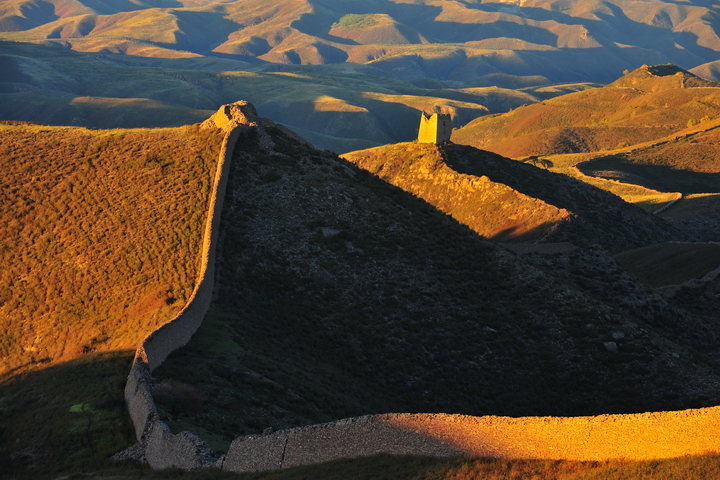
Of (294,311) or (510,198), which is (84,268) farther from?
(510,198)

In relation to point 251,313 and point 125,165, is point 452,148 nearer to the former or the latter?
point 125,165

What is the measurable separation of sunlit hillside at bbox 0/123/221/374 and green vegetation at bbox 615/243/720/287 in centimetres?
4011

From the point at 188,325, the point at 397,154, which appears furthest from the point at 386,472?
the point at 397,154

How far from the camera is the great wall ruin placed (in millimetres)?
19109

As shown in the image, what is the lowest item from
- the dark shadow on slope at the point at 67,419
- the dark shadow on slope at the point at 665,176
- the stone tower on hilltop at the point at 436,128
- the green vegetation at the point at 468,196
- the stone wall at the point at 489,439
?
the dark shadow on slope at the point at 665,176

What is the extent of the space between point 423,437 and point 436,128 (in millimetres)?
74722

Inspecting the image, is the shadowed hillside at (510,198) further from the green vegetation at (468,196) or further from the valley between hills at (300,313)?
the valley between hills at (300,313)

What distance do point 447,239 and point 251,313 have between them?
16981 millimetres

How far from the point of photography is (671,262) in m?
69.2

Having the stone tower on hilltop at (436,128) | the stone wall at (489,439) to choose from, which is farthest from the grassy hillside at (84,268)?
the stone tower on hilltop at (436,128)

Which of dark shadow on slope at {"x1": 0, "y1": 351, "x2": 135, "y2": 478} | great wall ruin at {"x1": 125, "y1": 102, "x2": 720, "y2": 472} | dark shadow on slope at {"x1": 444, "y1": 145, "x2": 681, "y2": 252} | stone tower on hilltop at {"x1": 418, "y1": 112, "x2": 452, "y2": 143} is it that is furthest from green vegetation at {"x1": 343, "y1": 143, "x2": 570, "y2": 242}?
great wall ruin at {"x1": 125, "y1": 102, "x2": 720, "y2": 472}

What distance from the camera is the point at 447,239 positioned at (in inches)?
1997

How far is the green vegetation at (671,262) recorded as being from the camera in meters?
65.7

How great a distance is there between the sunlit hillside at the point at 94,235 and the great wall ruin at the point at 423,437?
7.46 meters
